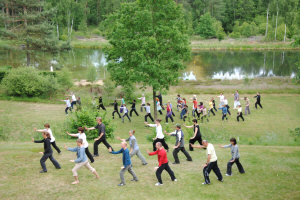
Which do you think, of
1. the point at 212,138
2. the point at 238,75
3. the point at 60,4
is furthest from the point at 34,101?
the point at 60,4

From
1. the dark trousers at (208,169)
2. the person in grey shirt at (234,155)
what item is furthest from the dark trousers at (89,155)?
the person in grey shirt at (234,155)

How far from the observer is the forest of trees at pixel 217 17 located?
270 feet

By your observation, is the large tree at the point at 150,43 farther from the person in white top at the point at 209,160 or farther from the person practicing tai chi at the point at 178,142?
the person in white top at the point at 209,160

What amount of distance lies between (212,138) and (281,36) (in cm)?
7318

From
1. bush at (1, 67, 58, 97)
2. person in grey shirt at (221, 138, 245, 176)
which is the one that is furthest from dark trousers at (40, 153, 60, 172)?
bush at (1, 67, 58, 97)

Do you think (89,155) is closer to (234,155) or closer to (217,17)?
(234,155)

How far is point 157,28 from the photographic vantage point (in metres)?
21.0

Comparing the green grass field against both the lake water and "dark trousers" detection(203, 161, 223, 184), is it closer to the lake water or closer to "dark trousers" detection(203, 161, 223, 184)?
"dark trousers" detection(203, 161, 223, 184)

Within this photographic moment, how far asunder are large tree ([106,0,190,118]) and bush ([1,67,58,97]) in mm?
9409

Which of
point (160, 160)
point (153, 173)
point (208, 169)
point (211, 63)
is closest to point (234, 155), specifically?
point (208, 169)

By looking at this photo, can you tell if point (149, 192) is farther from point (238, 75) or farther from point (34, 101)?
point (238, 75)

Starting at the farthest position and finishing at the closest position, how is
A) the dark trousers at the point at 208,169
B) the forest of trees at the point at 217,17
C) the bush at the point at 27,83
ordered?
the forest of trees at the point at 217,17, the bush at the point at 27,83, the dark trousers at the point at 208,169

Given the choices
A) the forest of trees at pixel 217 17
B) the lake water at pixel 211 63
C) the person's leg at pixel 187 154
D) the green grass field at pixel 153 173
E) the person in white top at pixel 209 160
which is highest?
the forest of trees at pixel 217 17

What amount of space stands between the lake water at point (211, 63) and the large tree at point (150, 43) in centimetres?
2184
